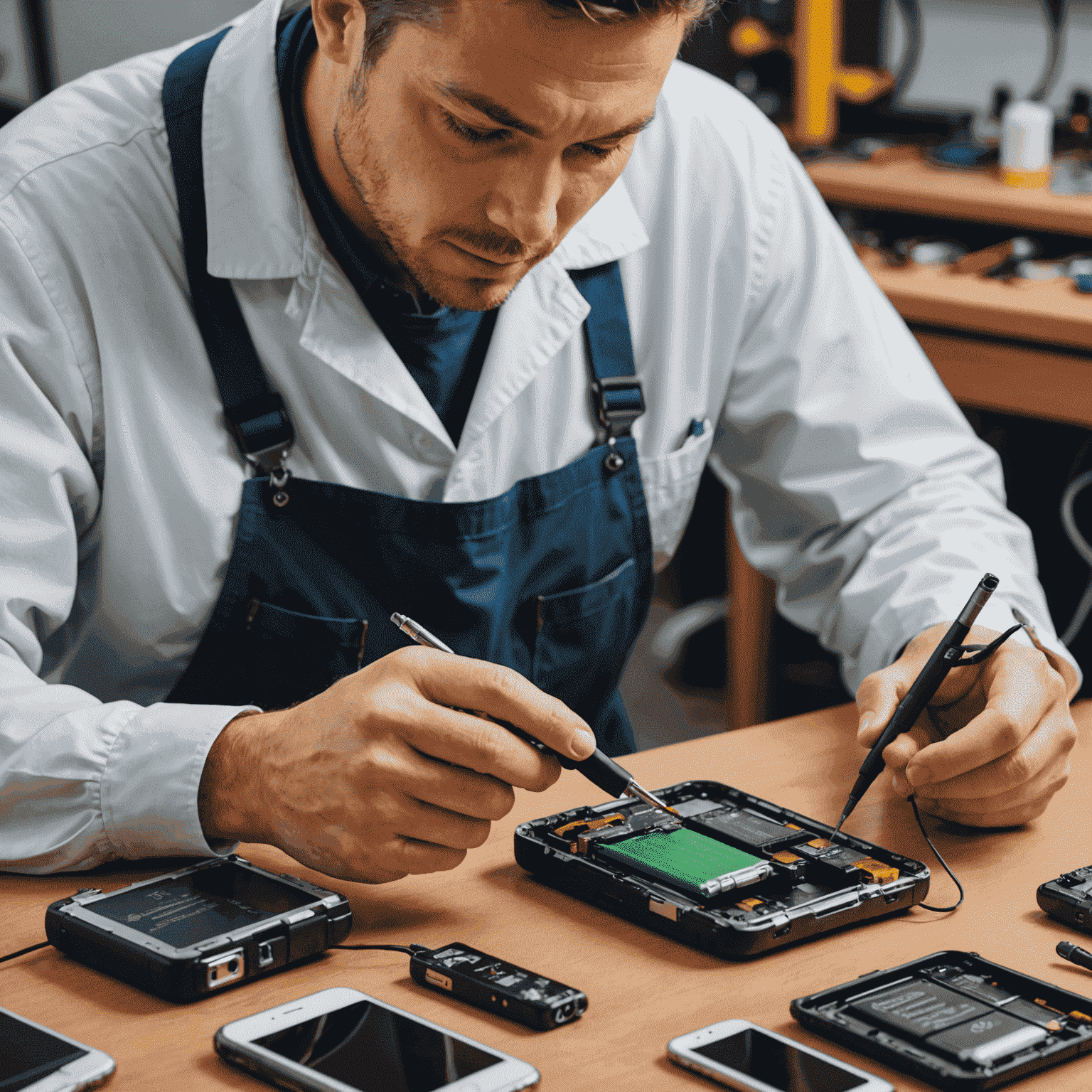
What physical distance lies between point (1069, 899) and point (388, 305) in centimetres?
73

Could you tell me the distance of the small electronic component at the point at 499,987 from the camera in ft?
2.65

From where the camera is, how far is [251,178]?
4.23ft

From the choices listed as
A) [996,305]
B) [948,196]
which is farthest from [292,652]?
[948,196]

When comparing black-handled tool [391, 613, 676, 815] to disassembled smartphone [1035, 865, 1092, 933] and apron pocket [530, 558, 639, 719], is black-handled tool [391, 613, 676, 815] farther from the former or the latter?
apron pocket [530, 558, 639, 719]

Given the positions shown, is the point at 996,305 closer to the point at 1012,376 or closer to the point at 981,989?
the point at 1012,376

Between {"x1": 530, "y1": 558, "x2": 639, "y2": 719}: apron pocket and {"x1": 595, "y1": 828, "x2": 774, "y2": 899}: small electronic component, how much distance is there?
0.44 m

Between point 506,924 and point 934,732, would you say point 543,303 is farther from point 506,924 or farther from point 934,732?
point 506,924

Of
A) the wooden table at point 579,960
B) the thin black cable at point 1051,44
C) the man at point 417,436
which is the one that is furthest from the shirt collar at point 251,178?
the thin black cable at point 1051,44

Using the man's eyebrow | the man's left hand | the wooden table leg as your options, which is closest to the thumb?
the man's left hand

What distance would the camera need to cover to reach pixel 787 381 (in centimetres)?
153

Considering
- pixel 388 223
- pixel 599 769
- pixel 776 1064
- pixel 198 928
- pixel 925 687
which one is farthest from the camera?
pixel 388 223

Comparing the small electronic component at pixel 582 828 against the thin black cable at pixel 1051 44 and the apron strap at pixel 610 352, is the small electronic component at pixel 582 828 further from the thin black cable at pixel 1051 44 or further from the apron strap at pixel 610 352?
the thin black cable at pixel 1051 44

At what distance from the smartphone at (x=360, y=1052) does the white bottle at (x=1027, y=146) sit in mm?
2202

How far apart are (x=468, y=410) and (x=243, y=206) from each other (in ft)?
0.83
